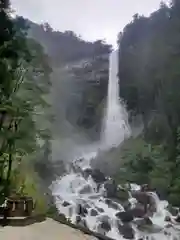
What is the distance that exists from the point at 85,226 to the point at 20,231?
0.42 meters

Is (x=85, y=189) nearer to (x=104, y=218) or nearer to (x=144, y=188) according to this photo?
(x=104, y=218)

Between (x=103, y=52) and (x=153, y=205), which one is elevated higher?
(x=103, y=52)

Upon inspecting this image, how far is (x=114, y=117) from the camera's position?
8.11ft

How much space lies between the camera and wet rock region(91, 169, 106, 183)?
96.8 inches

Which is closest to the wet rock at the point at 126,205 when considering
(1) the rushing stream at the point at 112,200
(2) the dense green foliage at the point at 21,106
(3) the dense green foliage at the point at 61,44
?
(1) the rushing stream at the point at 112,200

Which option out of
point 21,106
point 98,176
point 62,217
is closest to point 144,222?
point 98,176

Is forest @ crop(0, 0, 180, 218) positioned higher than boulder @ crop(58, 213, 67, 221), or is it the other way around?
forest @ crop(0, 0, 180, 218)

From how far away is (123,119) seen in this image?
246 cm

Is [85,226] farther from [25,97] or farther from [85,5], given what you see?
[85,5]

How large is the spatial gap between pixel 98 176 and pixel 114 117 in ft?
1.33

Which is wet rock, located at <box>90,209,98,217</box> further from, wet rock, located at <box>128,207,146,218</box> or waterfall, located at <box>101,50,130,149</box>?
waterfall, located at <box>101,50,130,149</box>

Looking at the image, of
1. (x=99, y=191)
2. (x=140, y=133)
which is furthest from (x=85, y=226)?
(x=140, y=133)

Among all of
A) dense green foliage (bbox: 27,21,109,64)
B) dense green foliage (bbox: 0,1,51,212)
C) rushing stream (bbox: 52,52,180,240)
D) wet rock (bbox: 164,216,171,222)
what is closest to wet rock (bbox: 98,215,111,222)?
rushing stream (bbox: 52,52,180,240)

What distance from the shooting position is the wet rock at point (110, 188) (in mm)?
2398
